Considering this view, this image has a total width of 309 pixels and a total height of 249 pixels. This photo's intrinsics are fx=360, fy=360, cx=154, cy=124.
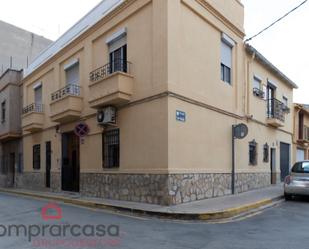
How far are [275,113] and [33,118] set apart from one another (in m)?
12.8

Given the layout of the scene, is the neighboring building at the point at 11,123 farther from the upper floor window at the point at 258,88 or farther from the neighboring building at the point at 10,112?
the upper floor window at the point at 258,88

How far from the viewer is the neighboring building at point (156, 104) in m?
11.2

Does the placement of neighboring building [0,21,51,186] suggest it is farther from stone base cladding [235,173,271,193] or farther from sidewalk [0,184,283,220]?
stone base cladding [235,173,271,193]

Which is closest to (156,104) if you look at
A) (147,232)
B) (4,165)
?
(147,232)

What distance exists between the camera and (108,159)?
44.3 feet

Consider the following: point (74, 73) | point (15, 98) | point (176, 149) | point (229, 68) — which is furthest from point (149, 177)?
point (15, 98)

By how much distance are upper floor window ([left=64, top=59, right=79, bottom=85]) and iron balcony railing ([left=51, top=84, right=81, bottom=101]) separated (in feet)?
1.10

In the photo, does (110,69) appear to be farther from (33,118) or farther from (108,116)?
(33,118)

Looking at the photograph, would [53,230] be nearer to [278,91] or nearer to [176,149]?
[176,149]

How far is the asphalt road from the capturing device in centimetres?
643

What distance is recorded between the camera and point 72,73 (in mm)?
16656

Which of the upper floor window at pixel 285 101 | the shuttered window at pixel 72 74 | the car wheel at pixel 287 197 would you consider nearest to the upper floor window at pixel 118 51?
the shuttered window at pixel 72 74

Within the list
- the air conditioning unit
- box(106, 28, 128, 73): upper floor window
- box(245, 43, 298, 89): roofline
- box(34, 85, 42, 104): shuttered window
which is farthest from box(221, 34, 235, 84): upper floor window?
box(34, 85, 42, 104): shuttered window

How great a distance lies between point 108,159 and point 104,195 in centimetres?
134
